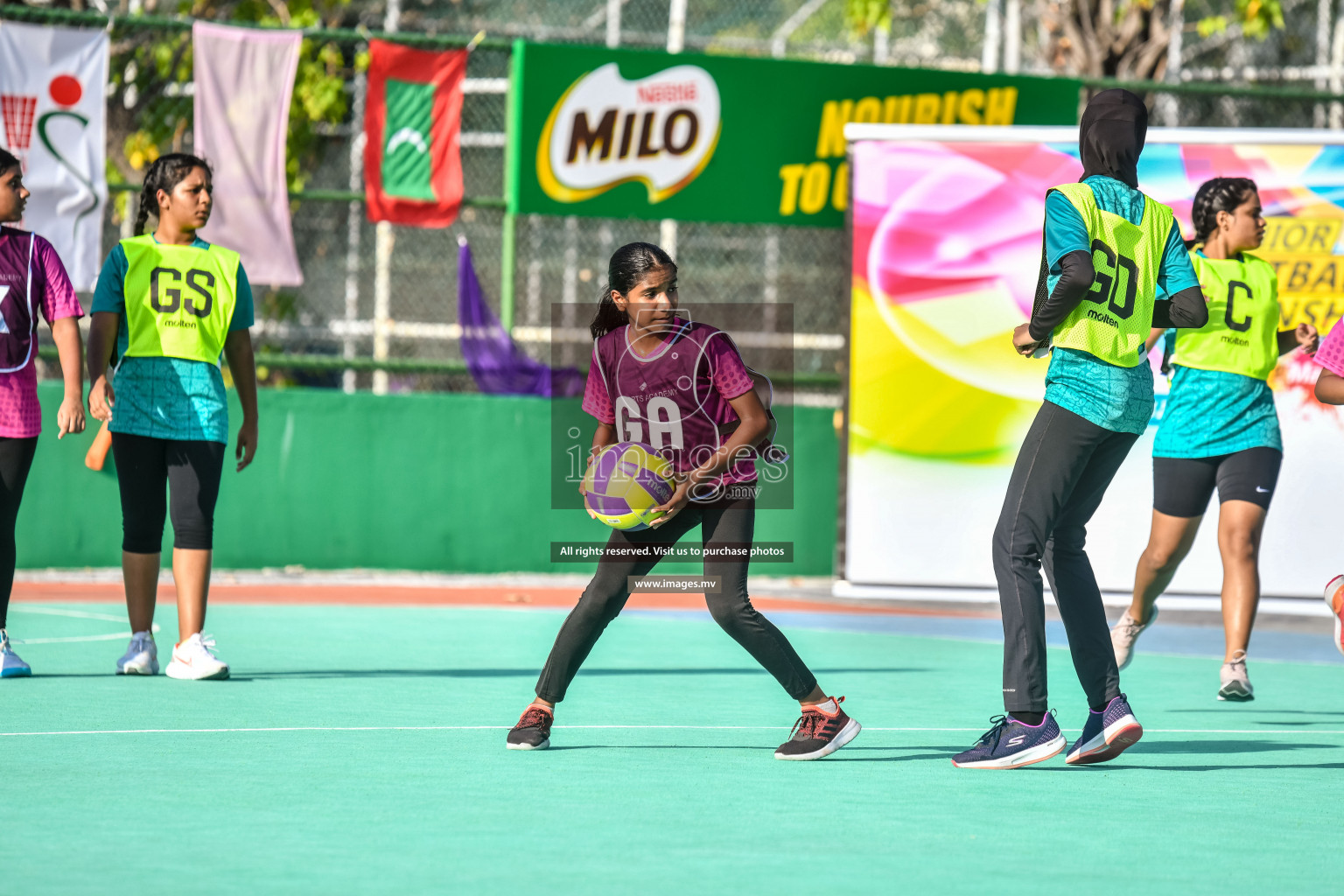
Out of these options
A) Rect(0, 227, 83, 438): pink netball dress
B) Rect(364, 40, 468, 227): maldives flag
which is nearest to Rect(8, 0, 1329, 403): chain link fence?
Rect(364, 40, 468, 227): maldives flag

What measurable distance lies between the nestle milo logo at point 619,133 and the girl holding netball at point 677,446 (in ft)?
24.4

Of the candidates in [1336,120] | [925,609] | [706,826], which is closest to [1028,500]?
[706,826]

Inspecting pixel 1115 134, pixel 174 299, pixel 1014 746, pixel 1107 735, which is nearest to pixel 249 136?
pixel 174 299

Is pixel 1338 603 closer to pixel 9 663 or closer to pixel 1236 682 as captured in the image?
pixel 1236 682

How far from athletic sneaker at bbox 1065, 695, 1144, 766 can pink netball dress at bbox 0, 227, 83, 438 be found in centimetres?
440

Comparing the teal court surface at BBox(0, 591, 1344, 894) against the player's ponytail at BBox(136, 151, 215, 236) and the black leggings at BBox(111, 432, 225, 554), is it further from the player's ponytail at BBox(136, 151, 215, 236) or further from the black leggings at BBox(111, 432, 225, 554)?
the player's ponytail at BBox(136, 151, 215, 236)

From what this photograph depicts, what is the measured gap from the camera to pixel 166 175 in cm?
775

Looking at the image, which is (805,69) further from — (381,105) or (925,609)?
(925,609)

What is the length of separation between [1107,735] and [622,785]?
63.0 inches

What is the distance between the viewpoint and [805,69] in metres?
13.8

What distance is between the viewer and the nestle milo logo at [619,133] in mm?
13445

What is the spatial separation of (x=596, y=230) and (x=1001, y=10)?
15.6ft

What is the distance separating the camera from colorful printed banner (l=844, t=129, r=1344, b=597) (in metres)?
11.3

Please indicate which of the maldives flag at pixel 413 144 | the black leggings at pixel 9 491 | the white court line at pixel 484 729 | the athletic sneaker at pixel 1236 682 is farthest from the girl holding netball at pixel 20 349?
the maldives flag at pixel 413 144
